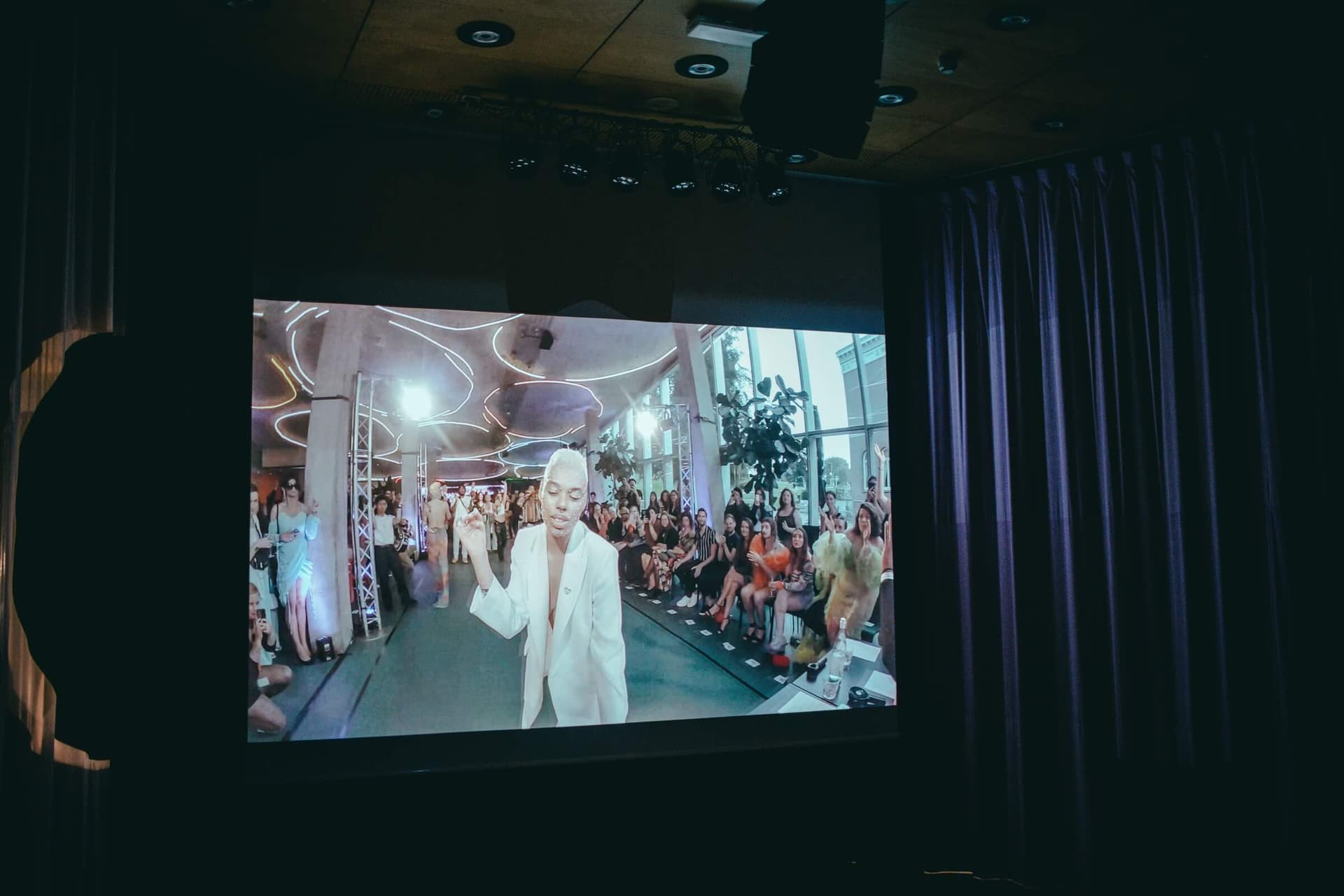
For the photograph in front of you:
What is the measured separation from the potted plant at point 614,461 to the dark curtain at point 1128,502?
148cm

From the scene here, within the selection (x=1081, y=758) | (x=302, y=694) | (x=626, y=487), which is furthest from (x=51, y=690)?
(x=1081, y=758)

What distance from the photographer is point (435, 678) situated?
3.85 m

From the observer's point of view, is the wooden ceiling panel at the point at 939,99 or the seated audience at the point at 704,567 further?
the seated audience at the point at 704,567

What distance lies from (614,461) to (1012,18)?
2263mm

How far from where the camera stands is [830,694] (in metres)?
4.41

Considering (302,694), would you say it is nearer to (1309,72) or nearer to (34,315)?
(34,315)

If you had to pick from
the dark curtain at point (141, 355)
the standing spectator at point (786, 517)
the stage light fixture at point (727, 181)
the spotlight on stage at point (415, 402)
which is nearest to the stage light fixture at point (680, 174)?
Answer: the stage light fixture at point (727, 181)

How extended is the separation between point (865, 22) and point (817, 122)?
30cm

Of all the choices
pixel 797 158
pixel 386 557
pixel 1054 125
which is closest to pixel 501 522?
pixel 386 557

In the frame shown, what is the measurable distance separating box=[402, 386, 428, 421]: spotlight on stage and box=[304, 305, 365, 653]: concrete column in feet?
0.69

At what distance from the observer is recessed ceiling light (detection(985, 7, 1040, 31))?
119 inches

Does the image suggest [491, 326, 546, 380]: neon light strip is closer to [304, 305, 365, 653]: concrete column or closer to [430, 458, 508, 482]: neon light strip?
[430, 458, 508, 482]: neon light strip

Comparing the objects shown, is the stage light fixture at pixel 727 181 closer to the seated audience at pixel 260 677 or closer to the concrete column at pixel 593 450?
the concrete column at pixel 593 450

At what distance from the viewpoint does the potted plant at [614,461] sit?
4109 millimetres
